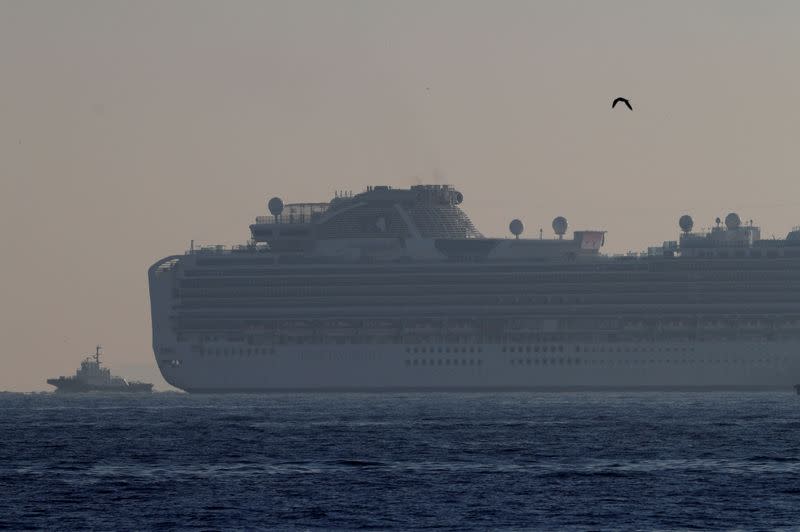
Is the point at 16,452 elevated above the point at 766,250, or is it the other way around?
the point at 766,250

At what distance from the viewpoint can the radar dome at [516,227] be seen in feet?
646

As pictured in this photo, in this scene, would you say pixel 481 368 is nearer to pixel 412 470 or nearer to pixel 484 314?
pixel 484 314

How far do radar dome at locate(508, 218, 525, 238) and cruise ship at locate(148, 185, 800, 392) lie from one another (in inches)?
6.2

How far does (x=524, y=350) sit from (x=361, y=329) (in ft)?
50.2

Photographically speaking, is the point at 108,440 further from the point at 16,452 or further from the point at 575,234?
the point at 575,234

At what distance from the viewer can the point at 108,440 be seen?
10862 cm

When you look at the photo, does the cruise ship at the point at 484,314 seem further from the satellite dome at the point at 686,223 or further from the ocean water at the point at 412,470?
the ocean water at the point at 412,470

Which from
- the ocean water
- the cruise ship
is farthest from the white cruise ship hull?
the ocean water

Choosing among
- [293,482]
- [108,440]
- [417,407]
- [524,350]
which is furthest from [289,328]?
[293,482]

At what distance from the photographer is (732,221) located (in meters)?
187

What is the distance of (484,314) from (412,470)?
103 metres

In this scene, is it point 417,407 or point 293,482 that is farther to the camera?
point 417,407

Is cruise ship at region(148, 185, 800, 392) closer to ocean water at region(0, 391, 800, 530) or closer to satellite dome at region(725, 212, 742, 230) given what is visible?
satellite dome at region(725, 212, 742, 230)

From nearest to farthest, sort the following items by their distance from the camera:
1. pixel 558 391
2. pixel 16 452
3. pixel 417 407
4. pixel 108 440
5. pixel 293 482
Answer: pixel 293 482 < pixel 16 452 < pixel 108 440 < pixel 417 407 < pixel 558 391
